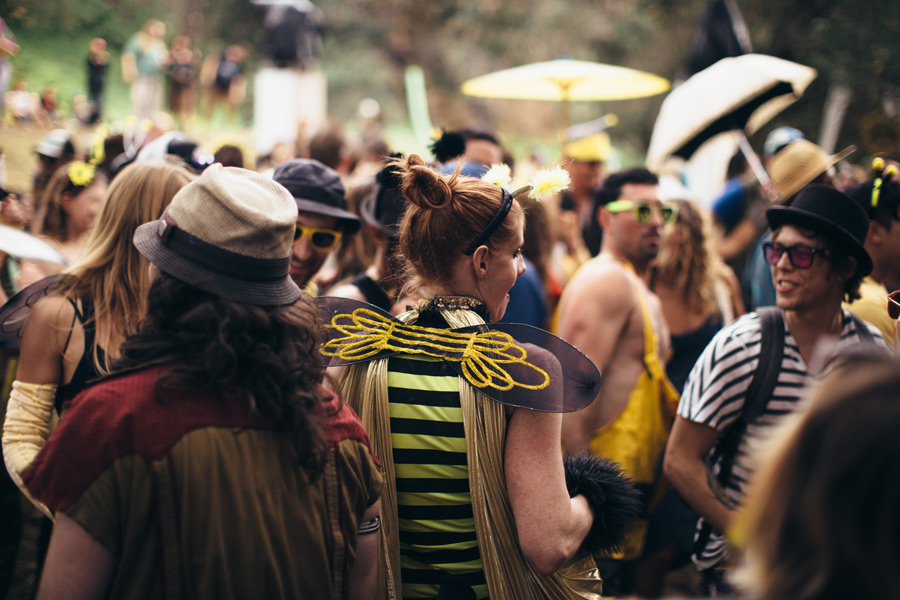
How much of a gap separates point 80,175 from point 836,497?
400cm

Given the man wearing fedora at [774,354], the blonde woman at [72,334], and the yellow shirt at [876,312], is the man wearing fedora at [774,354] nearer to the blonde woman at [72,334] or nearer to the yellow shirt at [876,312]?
the yellow shirt at [876,312]

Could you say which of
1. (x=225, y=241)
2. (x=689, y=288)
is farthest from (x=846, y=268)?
(x=225, y=241)

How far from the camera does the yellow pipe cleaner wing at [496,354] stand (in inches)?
77.0

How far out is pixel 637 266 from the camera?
4324mm

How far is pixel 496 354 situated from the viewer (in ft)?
6.61

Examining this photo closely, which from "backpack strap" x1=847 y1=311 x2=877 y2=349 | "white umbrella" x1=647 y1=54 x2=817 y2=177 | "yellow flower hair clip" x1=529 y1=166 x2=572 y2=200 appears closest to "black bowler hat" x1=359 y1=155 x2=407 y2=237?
"yellow flower hair clip" x1=529 y1=166 x2=572 y2=200

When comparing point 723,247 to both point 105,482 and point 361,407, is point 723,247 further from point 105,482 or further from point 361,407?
point 105,482

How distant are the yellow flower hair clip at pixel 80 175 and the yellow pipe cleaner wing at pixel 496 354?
8.02 feet

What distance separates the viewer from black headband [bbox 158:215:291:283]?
1627 mm

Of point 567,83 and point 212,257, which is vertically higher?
point 567,83

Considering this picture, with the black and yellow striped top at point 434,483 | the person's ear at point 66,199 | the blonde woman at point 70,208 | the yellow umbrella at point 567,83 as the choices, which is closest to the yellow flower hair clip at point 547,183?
the black and yellow striped top at point 434,483

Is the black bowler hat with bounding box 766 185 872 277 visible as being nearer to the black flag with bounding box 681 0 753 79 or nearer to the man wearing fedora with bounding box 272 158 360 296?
the man wearing fedora with bounding box 272 158 360 296

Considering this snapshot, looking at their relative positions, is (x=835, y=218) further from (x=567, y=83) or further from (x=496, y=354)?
(x=567, y=83)

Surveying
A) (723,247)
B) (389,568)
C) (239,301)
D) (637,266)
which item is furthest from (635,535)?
(723,247)
